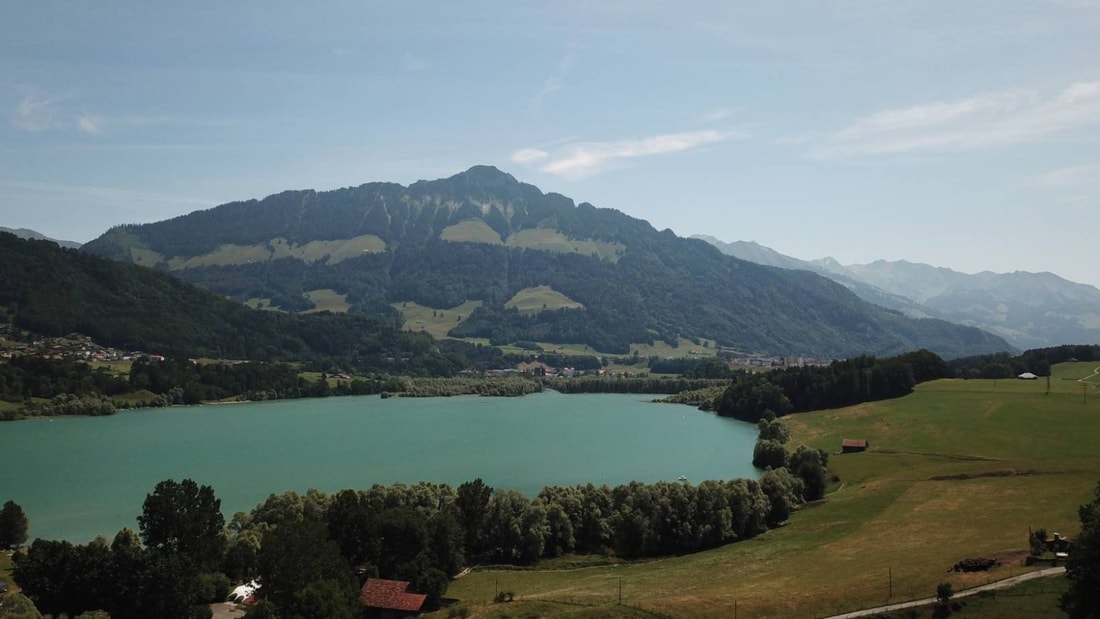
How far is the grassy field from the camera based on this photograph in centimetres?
3616

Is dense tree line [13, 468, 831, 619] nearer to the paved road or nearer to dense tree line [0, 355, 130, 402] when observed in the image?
the paved road

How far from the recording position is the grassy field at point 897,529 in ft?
119

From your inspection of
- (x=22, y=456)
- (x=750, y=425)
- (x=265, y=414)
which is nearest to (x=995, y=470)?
(x=750, y=425)

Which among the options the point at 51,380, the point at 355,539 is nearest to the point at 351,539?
the point at 355,539

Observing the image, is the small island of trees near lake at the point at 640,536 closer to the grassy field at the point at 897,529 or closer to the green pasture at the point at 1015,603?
the grassy field at the point at 897,529

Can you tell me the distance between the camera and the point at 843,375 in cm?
11556

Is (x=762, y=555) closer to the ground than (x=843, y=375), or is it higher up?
closer to the ground

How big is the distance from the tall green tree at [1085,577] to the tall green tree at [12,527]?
59185 mm

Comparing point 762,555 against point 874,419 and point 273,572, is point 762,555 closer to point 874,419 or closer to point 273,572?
point 273,572

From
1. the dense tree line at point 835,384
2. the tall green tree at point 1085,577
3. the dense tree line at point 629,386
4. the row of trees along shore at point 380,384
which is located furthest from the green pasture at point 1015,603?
the dense tree line at point 629,386

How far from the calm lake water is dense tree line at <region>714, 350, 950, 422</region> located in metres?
5.58

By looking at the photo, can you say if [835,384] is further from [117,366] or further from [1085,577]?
[117,366]

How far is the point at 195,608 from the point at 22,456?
65957 mm

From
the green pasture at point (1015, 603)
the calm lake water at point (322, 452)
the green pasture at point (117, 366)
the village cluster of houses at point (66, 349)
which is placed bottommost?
the calm lake water at point (322, 452)
